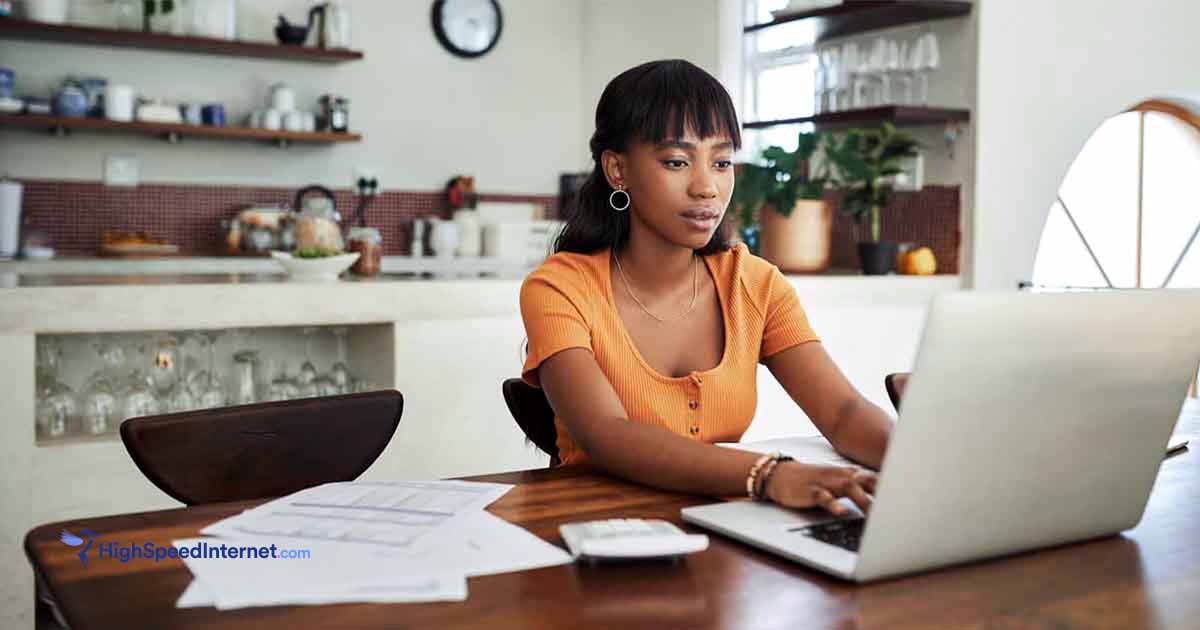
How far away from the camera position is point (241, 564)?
1.00 metres

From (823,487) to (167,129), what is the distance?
482cm

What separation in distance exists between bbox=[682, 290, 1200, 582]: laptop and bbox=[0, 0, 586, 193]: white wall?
5.08 metres

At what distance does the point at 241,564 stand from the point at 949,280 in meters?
3.10

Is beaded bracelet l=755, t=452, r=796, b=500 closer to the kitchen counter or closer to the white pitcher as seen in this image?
the kitchen counter

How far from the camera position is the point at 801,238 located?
3.75 metres

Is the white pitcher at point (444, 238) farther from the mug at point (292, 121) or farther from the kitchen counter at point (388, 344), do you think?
the kitchen counter at point (388, 344)

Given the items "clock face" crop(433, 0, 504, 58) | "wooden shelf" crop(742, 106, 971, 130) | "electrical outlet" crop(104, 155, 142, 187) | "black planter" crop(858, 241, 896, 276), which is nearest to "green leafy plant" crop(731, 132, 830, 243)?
"wooden shelf" crop(742, 106, 971, 130)

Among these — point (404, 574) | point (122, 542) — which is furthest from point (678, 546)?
point (122, 542)

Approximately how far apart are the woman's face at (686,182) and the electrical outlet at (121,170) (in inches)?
176

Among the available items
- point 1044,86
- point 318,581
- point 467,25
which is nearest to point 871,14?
point 1044,86

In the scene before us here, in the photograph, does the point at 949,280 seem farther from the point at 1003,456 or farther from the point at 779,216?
the point at 1003,456

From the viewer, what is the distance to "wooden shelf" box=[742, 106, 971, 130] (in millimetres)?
3554

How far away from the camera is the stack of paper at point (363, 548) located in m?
0.92

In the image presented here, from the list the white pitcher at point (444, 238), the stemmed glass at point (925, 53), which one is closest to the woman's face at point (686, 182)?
the stemmed glass at point (925, 53)
